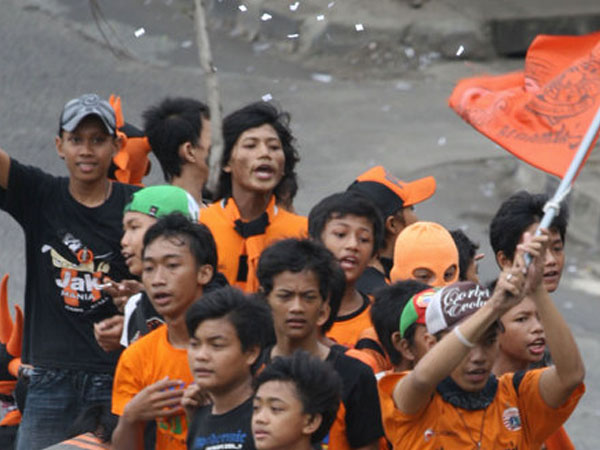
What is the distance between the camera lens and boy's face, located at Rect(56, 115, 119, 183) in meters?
5.45

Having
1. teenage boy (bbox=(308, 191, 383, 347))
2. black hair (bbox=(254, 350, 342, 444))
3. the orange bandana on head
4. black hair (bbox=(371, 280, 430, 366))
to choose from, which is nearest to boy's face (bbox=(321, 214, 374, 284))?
teenage boy (bbox=(308, 191, 383, 347))

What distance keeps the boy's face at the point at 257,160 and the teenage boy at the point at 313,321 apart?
3.16ft

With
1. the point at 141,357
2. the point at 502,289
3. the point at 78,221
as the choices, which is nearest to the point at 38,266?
the point at 78,221

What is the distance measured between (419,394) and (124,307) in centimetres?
138

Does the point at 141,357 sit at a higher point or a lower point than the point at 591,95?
lower

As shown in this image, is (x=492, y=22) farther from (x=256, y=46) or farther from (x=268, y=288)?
(x=268, y=288)

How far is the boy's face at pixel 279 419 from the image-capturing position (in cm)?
405

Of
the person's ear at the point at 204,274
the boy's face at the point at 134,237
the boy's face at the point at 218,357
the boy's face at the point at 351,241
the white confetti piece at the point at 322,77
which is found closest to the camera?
the boy's face at the point at 218,357

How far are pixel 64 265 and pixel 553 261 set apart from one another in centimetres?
187

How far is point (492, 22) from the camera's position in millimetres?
15289

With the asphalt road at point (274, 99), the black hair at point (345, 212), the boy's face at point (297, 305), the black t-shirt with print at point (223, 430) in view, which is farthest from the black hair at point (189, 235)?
the asphalt road at point (274, 99)

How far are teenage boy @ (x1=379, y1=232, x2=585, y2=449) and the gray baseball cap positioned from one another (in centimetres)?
168

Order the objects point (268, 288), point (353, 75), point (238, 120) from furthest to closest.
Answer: point (353, 75) < point (238, 120) < point (268, 288)

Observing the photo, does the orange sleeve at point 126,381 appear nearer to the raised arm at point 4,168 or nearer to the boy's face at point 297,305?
the boy's face at point 297,305
